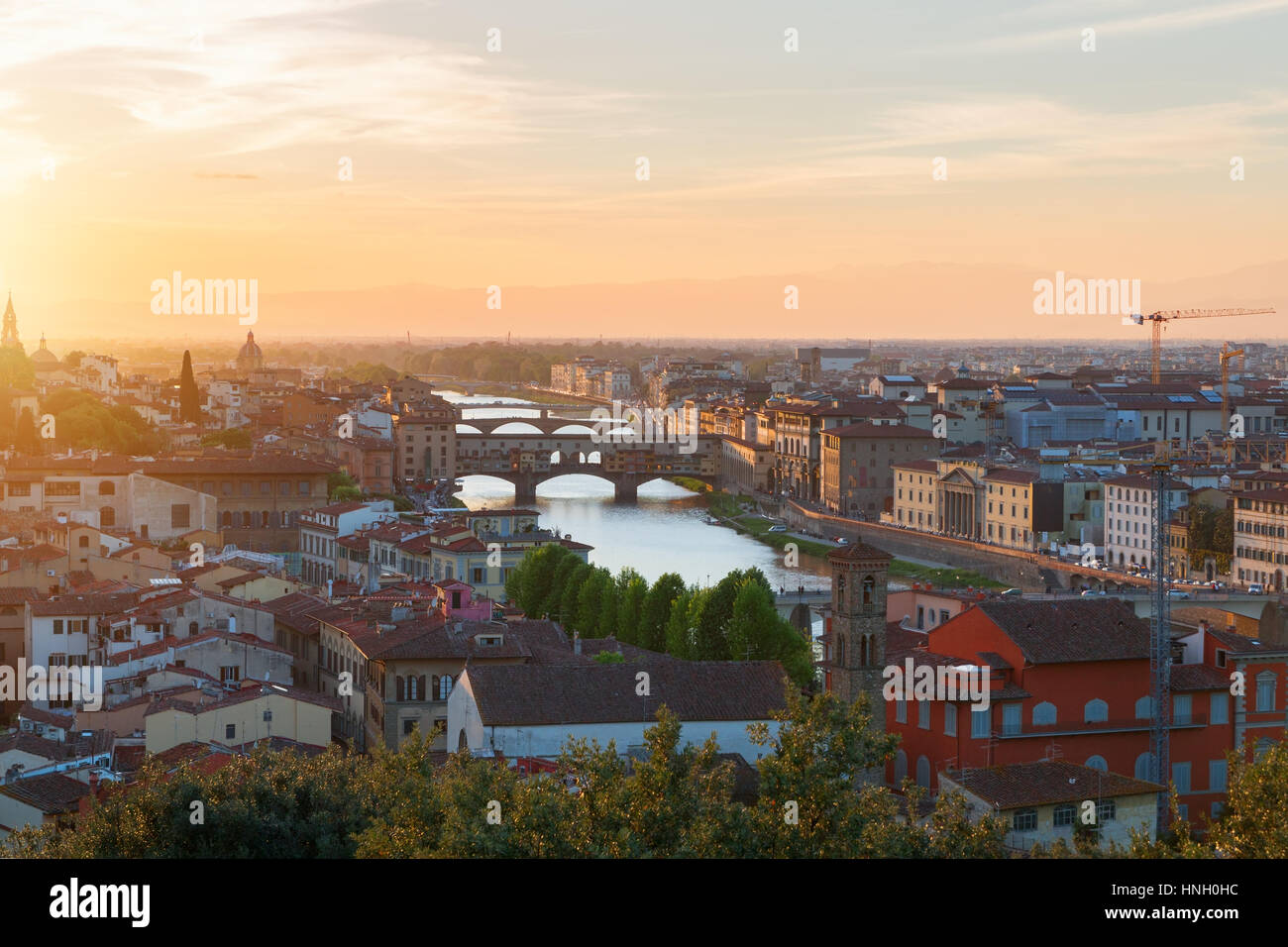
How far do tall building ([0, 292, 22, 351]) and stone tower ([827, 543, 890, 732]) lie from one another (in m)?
28.0

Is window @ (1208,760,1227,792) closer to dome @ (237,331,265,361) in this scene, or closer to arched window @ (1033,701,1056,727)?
arched window @ (1033,701,1056,727)

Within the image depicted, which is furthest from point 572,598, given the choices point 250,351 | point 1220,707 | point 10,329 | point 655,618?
point 250,351

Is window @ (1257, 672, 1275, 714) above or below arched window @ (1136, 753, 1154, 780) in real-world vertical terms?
above

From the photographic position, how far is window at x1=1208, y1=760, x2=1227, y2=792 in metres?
7.53

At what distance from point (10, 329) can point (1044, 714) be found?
104ft

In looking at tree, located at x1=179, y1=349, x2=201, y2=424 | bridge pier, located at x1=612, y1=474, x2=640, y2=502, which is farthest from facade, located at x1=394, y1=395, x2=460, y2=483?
tree, located at x1=179, y1=349, x2=201, y2=424

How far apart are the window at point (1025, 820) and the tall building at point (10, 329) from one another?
29536mm

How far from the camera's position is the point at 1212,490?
18.2 m

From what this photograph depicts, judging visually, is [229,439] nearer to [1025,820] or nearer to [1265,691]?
[1265,691]

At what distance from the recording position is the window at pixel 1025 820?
19.2ft

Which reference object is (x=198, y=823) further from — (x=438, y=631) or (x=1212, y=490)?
(x=1212, y=490)

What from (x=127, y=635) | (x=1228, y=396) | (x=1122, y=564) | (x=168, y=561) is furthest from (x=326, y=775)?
(x=1228, y=396)

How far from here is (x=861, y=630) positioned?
7258mm

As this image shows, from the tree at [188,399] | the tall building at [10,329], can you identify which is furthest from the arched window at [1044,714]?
the tall building at [10,329]
